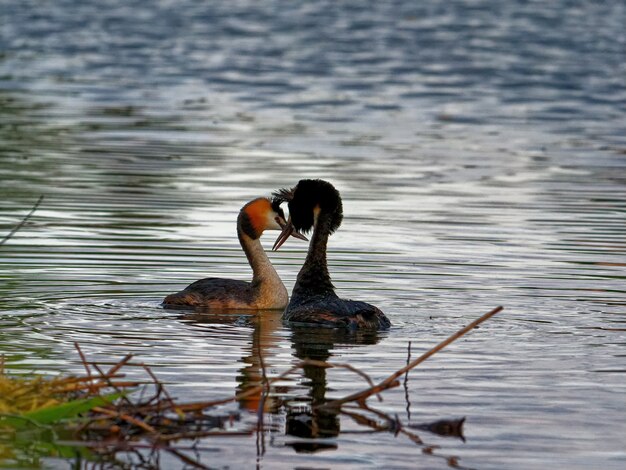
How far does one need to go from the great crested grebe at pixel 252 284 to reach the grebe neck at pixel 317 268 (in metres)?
0.67

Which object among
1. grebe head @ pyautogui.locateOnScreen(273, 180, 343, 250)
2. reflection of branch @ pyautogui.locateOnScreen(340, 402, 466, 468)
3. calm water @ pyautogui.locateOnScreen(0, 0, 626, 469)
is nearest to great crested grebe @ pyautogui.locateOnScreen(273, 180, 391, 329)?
grebe head @ pyautogui.locateOnScreen(273, 180, 343, 250)

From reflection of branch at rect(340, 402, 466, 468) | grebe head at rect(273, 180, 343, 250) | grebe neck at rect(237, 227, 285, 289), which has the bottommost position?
reflection of branch at rect(340, 402, 466, 468)

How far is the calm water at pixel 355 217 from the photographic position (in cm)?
1005

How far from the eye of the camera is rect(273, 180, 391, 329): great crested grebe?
41.7ft

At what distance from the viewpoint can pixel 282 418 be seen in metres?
9.45

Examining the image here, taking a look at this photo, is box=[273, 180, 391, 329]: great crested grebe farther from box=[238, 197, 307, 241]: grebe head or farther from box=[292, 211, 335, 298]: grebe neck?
Answer: box=[238, 197, 307, 241]: grebe head

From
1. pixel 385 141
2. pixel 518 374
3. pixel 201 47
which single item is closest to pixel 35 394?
pixel 518 374

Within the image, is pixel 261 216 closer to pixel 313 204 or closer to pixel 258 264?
pixel 258 264

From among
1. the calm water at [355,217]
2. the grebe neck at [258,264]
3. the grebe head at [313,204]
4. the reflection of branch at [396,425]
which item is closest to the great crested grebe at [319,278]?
the grebe head at [313,204]

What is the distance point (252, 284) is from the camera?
14562 millimetres

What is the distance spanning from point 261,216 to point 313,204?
147 cm

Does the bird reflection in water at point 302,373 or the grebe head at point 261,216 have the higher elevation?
the grebe head at point 261,216

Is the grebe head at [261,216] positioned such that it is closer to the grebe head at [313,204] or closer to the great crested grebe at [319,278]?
the great crested grebe at [319,278]

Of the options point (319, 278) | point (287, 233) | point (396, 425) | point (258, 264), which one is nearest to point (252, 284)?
point (258, 264)
